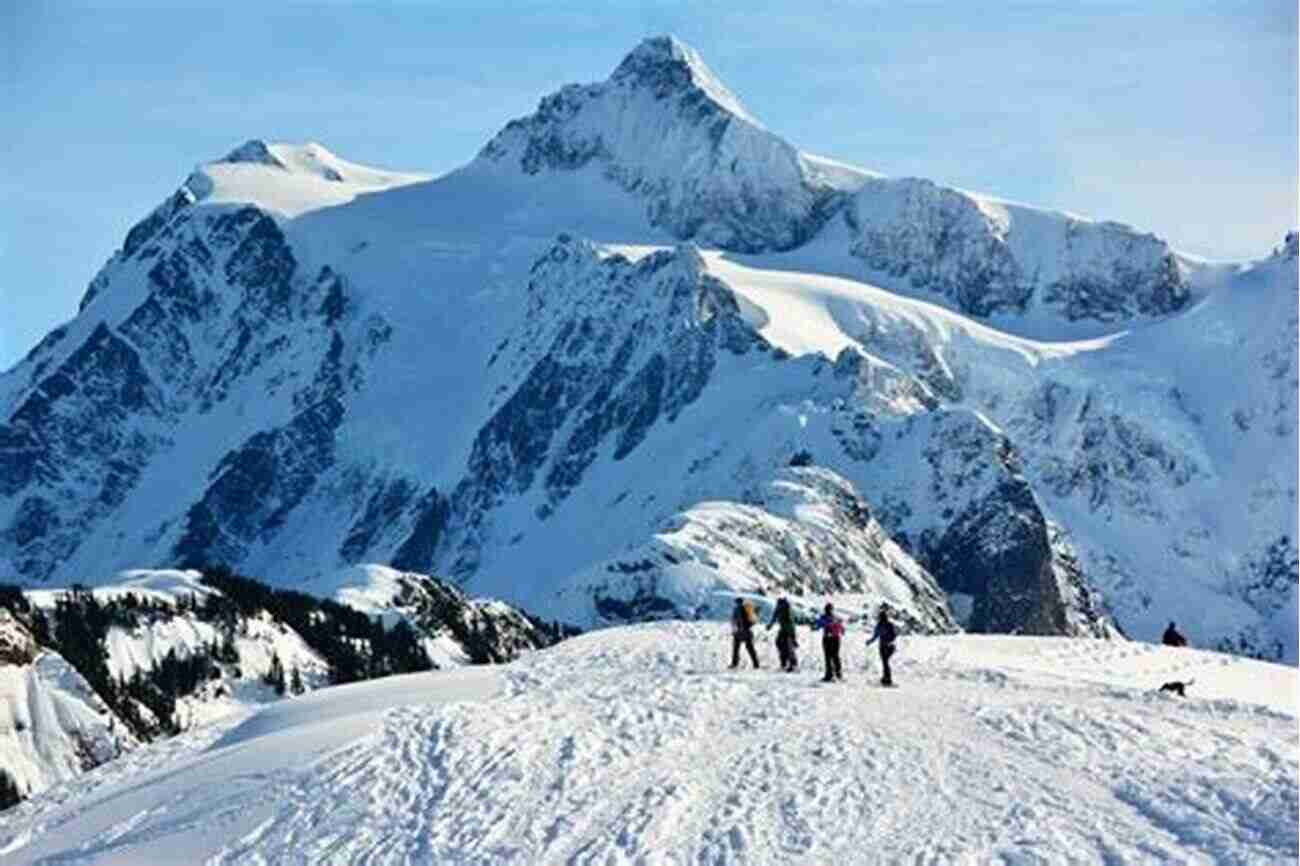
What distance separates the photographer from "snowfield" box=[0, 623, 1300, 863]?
1588 inches

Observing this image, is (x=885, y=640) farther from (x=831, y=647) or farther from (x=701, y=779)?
(x=701, y=779)

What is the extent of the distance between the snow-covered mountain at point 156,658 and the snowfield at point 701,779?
86093 mm

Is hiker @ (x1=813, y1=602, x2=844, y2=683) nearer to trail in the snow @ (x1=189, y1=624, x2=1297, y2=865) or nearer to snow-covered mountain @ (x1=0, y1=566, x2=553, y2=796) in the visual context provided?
trail in the snow @ (x1=189, y1=624, x2=1297, y2=865)

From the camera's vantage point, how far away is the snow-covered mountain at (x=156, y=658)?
140 metres

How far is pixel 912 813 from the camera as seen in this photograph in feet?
136

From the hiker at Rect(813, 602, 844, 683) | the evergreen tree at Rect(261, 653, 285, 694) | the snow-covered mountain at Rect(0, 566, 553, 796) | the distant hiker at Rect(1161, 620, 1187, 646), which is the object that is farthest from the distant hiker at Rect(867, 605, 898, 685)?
the evergreen tree at Rect(261, 653, 285, 694)

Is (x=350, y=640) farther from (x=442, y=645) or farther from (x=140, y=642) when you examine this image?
(x=140, y=642)

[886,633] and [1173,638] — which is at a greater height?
[886,633]

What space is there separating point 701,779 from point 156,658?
126406 mm

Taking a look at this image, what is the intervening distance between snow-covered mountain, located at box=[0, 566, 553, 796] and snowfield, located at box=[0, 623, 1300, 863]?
8609 cm

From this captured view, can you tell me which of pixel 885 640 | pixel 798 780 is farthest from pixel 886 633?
pixel 798 780

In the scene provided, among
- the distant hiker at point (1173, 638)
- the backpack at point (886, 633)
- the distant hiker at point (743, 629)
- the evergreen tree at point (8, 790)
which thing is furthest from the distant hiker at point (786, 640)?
the evergreen tree at point (8, 790)

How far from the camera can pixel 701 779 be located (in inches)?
1738

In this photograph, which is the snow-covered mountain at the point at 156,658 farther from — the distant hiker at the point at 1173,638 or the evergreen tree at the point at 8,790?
the distant hiker at the point at 1173,638
